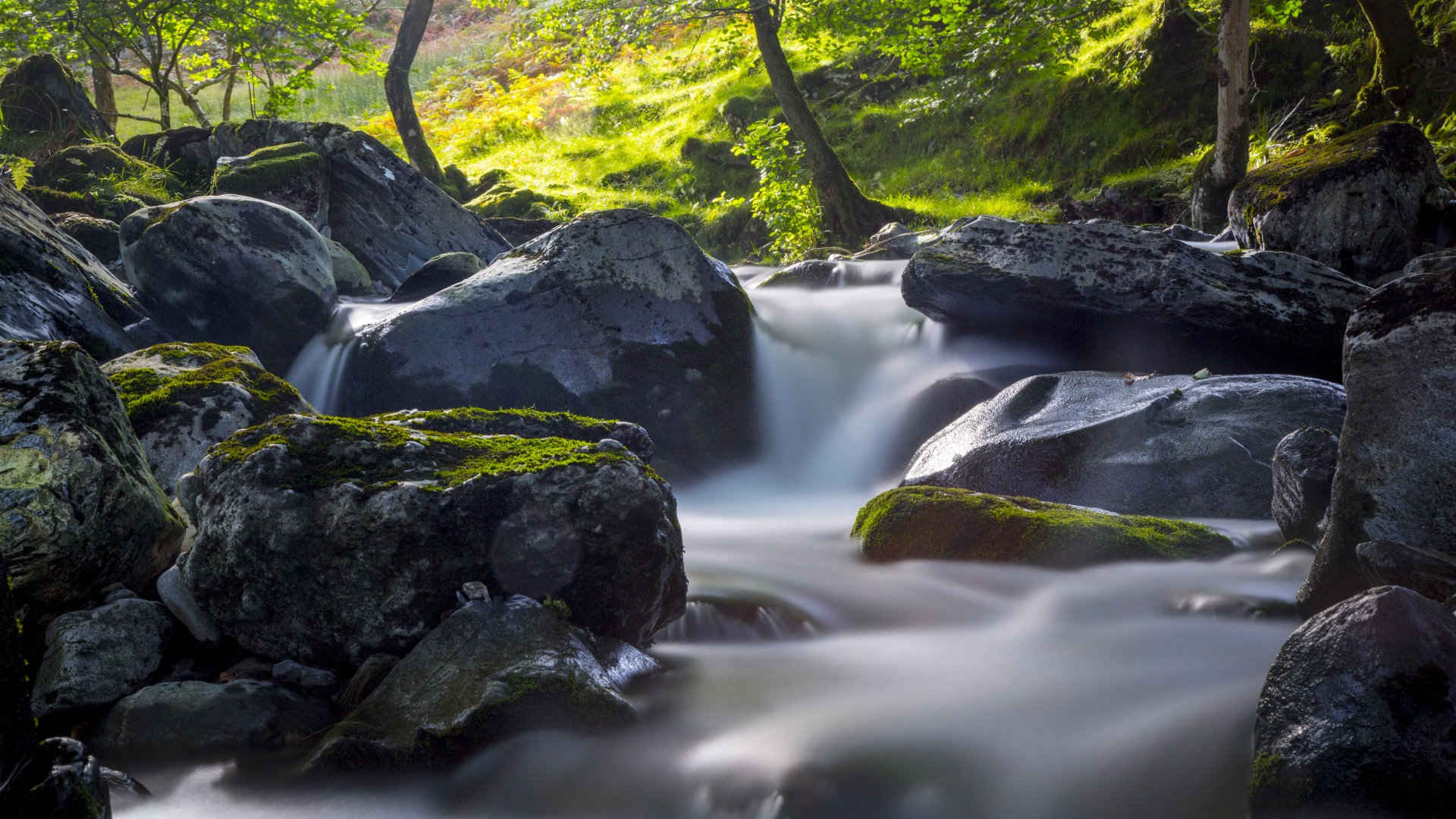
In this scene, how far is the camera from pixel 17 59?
17688 millimetres

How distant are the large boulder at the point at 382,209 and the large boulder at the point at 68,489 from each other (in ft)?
26.6

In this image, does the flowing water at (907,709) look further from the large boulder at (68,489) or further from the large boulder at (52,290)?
A: the large boulder at (52,290)

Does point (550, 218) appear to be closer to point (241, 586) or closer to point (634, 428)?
point (634, 428)

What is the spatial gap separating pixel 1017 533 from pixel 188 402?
484 cm

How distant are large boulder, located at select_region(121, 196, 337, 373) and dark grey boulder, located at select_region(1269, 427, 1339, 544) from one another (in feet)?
26.4

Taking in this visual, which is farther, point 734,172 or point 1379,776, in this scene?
point 734,172

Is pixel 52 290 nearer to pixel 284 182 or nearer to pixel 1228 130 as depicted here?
pixel 284 182

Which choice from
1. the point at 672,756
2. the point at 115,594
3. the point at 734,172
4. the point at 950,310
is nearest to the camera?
the point at 672,756

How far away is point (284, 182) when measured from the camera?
1175cm

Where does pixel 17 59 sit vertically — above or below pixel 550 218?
above

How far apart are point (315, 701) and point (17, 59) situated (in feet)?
64.0

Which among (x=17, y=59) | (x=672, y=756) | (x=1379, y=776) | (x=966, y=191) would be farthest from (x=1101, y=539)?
(x=17, y=59)

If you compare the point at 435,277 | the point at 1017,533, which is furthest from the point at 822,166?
the point at 1017,533

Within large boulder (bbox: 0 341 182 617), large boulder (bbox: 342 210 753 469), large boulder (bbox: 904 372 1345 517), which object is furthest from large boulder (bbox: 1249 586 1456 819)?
large boulder (bbox: 342 210 753 469)
